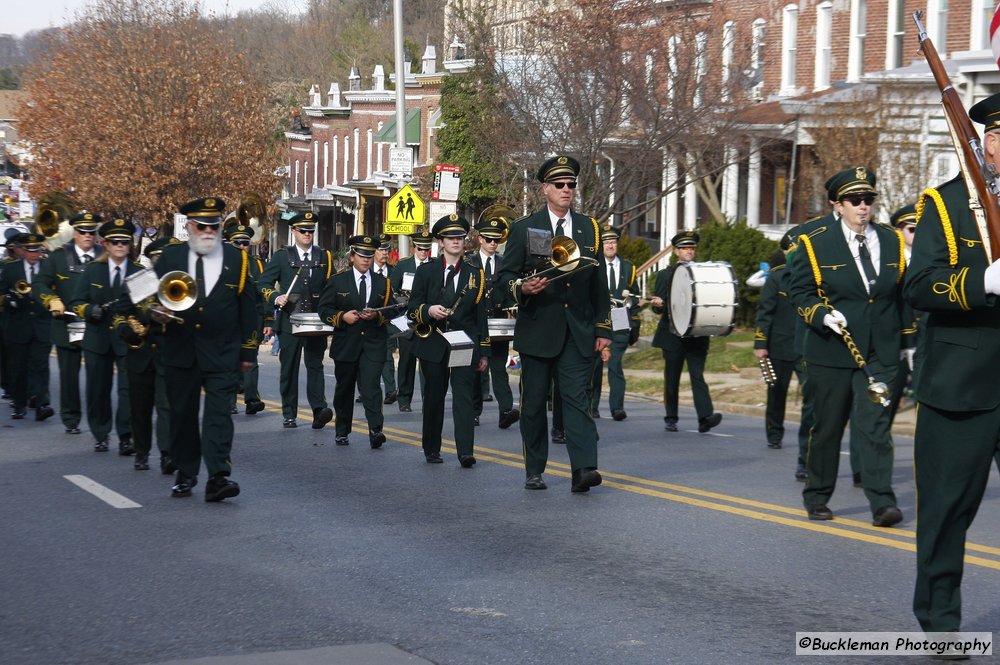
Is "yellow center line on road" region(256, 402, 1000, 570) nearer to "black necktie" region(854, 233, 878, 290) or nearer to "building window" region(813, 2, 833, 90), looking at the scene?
"black necktie" region(854, 233, 878, 290)

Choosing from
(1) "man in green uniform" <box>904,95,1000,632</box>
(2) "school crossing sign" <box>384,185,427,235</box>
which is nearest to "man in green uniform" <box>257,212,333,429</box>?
(2) "school crossing sign" <box>384,185,427,235</box>

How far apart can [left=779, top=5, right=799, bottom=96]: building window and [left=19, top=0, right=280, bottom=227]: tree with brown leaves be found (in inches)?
988

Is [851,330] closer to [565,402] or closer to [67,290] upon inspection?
[565,402]

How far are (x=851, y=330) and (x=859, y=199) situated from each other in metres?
0.85

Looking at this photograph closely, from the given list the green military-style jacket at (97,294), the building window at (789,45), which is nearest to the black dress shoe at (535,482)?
the green military-style jacket at (97,294)

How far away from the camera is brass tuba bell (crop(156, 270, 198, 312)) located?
1047 centimetres

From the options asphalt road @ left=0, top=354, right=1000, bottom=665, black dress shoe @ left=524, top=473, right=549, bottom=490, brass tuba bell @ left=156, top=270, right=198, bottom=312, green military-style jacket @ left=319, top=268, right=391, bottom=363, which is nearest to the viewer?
asphalt road @ left=0, top=354, right=1000, bottom=665

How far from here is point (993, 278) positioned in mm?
5418

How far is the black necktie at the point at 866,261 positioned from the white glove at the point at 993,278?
14.2 ft

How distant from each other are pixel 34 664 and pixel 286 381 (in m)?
10.1

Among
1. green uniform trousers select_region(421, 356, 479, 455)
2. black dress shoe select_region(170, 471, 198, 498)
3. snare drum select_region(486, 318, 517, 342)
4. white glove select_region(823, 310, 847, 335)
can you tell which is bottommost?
black dress shoe select_region(170, 471, 198, 498)

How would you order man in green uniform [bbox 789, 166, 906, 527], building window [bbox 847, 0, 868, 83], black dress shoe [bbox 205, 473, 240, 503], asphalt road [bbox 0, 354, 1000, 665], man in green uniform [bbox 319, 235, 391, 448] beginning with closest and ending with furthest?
asphalt road [bbox 0, 354, 1000, 665] → man in green uniform [bbox 789, 166, 906, 527] → black dress shoe [bbox 205, 473, 240, 503] → man in green uniform [bbox 319, 235, 391, 448] → building window [bbox 847, 0, 868, 83]

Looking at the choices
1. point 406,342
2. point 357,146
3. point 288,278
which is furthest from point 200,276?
point 357,146

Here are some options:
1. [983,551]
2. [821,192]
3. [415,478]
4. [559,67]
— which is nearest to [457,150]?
[559,67]
